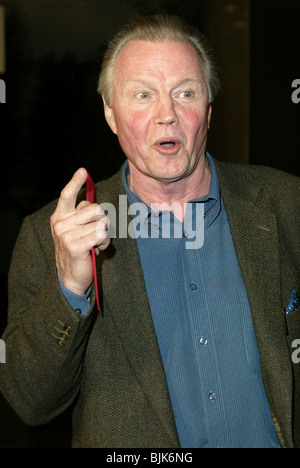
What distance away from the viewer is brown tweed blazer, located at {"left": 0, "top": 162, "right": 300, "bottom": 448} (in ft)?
5.05

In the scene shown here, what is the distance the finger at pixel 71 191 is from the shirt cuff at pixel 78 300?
21cm

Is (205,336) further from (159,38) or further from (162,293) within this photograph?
(159,38)

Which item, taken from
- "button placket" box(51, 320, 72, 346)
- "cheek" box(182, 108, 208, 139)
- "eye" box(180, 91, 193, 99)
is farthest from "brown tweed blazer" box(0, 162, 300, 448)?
"eye" box(180, 91, 193, 99)

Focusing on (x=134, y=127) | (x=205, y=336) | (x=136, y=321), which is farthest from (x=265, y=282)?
(x=134, y=127)

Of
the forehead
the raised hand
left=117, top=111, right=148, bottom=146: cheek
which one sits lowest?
the raised hand

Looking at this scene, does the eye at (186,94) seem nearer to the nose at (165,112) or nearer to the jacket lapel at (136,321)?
the nose at (165,112)

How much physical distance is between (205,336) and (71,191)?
574 mm

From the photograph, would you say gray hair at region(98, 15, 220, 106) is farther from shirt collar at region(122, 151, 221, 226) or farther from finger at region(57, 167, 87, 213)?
finger at region(57, 167, 87, 213)

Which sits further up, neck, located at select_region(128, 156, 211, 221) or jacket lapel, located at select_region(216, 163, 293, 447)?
neck, located at select_region(128, 156, 211, 221)

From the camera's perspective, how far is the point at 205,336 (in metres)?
1.66

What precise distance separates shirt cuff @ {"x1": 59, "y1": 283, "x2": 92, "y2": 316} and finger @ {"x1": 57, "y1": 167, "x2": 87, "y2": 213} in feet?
0.69

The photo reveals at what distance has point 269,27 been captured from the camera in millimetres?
3334
